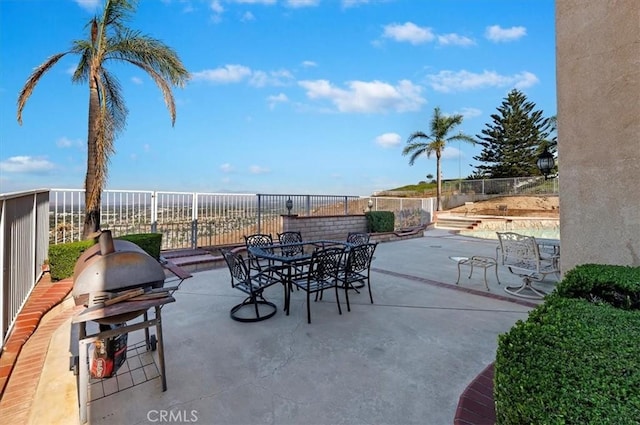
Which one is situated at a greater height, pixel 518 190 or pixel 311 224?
pixel 518 190

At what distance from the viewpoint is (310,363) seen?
2.48 meters

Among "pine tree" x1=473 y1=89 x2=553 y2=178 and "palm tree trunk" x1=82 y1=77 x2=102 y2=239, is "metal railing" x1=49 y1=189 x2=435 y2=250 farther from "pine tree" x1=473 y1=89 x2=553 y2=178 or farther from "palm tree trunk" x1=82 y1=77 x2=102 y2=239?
"pine tree" x1=473 y1=89 x2=553 y2=178

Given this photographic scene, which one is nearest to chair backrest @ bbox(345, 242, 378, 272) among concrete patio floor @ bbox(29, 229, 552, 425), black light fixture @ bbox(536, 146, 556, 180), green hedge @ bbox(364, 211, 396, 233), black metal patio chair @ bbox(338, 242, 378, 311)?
black metal patio chair @ bbox(338, 242, 378, 311)

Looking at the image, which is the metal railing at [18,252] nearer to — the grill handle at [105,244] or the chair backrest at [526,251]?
the grill handle at [105,244]

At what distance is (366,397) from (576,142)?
322 cm

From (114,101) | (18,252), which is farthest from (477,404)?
(114,101)

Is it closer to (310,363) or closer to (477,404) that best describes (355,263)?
(310,363)

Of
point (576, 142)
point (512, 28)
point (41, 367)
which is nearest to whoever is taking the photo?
point (41, 367)

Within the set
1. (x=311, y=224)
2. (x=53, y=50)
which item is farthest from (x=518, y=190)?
(x=53, y=50)

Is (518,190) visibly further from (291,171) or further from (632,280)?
(632,280)

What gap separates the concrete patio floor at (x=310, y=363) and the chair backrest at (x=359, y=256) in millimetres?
511

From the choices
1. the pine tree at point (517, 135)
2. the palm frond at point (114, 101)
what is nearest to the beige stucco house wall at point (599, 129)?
the palm frond at point (114, 101)

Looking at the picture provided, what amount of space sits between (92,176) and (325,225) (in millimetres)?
5908

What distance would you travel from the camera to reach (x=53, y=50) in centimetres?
575
